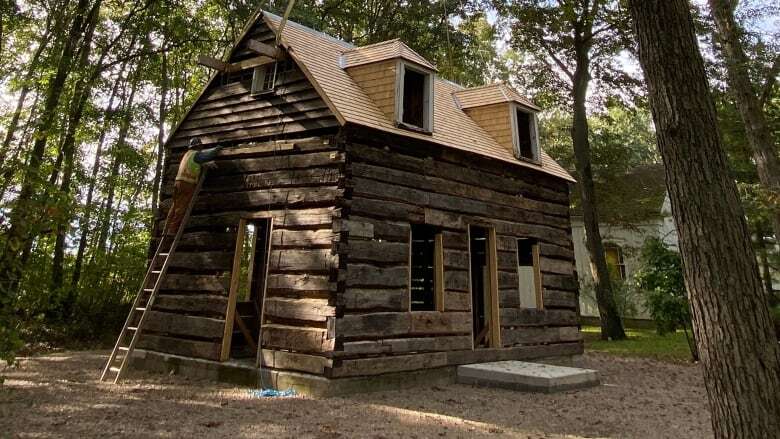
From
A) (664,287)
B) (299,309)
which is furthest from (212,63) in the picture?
(664,287)

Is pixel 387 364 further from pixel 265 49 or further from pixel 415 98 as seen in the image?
pixel 265 49

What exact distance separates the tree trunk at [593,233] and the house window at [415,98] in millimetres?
10329

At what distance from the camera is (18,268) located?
236 inches

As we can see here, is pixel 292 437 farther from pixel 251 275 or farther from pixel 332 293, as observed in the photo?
pixel 251 275

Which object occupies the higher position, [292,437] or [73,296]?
[73,296]

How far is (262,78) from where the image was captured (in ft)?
33.4

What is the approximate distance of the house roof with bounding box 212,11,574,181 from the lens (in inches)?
348

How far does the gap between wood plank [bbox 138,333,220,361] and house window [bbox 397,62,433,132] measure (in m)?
5.67

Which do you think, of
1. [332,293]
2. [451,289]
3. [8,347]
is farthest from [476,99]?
[8,347]

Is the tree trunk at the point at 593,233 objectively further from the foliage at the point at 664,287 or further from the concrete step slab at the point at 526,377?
the concrete step slab at the point at 526,377

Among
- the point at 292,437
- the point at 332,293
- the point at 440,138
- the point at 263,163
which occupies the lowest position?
the point at 292,437

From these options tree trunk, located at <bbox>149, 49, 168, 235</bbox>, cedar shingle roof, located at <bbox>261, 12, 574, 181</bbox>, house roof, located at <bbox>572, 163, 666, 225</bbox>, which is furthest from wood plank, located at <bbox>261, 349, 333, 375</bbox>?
house roof, located at <bbox>572, 163, 666, 225</bbox>

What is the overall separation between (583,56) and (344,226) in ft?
50.7

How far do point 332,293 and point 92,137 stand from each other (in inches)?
574
